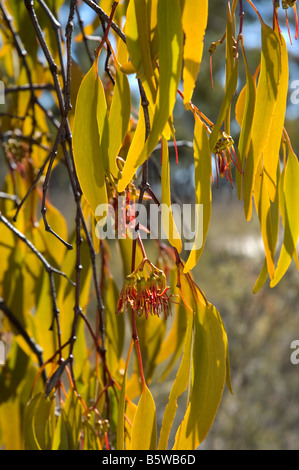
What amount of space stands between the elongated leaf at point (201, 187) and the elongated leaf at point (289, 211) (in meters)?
0.09

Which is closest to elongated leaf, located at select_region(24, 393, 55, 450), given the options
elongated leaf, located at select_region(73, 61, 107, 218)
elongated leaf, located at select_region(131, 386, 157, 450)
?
elongated leaf, located at select_region(131, 386, 157, 450)

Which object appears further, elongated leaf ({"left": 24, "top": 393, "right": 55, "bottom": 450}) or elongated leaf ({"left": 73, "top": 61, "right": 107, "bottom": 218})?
elongated leaf ({"left": 24, "top": 393, "right": 55, "bottom": 450})

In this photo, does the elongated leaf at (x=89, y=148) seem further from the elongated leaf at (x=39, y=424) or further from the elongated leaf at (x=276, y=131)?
the elongated leaf at (x=39, y=424)

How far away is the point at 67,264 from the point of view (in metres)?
0.68

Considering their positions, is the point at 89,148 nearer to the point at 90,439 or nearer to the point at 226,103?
the point at 226,103

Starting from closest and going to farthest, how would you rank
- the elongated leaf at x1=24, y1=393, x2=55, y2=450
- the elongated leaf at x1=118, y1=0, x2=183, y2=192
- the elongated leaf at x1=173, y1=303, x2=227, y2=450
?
the elongated leaf at x1=118, y1=0, x2=183, y2=192 → the elongated leaf at x1=173, y1=303, x2=227, y2=450 → the elongated leaf at x1=24, y1=393, x2=55, y2=450

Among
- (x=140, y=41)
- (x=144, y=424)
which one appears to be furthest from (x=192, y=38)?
(x=144, y=424)

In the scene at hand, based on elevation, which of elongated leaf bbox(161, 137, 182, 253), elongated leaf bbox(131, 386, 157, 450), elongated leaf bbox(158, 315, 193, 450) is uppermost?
elongated leaf bbox(161, 137, 182, 253)

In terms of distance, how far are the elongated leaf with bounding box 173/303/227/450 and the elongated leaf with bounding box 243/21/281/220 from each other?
0.12 meters

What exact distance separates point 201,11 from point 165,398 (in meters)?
2.18

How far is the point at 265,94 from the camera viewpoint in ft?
1.28

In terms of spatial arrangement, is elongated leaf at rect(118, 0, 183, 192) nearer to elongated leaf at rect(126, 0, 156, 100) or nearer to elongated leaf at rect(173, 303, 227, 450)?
elongated leaf at rect(126, 0, 156, 100)

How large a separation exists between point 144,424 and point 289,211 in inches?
8.0

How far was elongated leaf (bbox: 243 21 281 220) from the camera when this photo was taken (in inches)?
15.0
